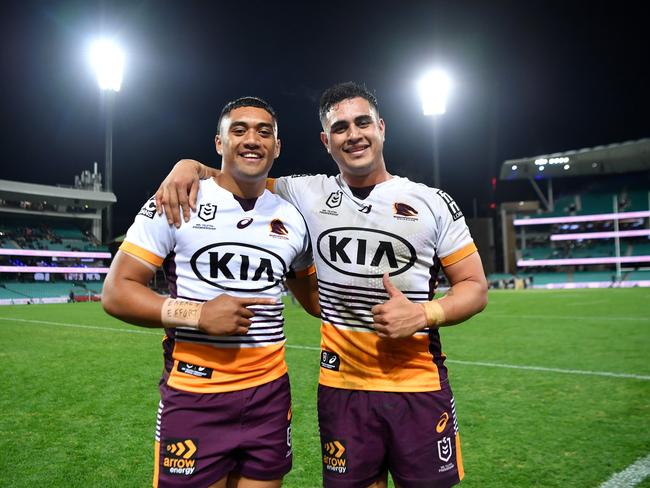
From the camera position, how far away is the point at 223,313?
2086 mm

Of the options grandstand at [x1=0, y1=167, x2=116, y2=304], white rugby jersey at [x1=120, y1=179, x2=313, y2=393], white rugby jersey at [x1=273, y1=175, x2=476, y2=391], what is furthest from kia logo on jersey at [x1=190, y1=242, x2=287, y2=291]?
grandstand at [x1=0, y1=167, x2=116, y2=304]

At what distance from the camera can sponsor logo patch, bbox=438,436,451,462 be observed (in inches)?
90.8

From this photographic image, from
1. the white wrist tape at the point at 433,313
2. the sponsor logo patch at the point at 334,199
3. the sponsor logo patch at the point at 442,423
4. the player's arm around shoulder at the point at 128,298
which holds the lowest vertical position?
the sponsor logo patch at the point at 442,423

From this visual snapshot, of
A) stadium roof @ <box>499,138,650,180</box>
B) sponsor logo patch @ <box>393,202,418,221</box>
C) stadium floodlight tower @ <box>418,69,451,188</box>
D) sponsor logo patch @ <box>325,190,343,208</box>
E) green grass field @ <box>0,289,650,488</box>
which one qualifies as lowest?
green grass field @ <box>0,289,650,488</box>

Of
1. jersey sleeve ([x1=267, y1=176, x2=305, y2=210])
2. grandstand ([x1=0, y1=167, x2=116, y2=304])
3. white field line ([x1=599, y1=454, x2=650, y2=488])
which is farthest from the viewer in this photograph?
grandstand ([x1=0, y1=167, x2=116, y2=304])

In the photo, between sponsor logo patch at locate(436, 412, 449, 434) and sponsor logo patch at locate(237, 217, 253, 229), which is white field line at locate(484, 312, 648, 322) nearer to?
sponsor logo patch at locate(436, 412, 449, 434)

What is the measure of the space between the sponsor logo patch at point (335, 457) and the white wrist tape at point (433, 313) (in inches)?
26.9

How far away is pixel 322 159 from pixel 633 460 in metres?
58.7

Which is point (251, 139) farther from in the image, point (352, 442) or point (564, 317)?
point (564, 317)

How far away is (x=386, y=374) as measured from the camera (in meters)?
2.38

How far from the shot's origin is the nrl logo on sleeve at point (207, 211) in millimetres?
2373

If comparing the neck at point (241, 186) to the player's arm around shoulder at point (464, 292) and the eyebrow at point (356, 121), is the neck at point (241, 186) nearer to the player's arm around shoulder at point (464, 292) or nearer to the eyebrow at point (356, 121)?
the eyebrow at point (356, 121)

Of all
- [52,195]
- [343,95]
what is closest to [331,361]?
[343,95]

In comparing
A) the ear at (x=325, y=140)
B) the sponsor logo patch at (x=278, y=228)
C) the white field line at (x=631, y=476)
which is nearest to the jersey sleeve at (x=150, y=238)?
the sponsor logo patch at (x=278, y=228)
